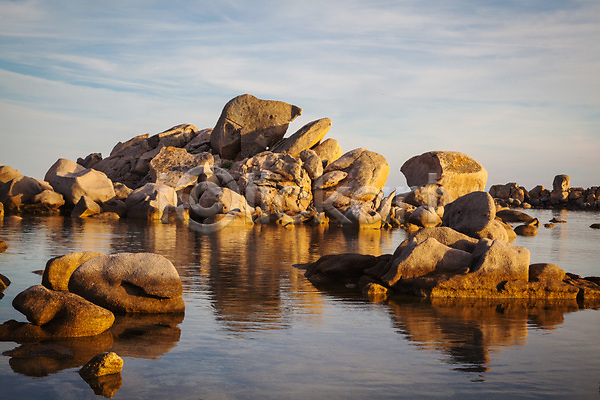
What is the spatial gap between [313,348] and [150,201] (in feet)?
92.9

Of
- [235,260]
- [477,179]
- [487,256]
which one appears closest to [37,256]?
[235,260]

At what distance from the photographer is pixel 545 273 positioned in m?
13.9

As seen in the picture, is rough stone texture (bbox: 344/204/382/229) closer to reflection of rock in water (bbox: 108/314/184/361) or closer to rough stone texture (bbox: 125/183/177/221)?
rough stone texture (bbox: 125/183/177/221)

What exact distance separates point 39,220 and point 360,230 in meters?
17.6

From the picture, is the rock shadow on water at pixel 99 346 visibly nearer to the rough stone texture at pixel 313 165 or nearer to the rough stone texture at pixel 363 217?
the rough stone texture at pixel 363 217

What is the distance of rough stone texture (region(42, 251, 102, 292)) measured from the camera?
485 inches

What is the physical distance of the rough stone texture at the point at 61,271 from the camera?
12328mm

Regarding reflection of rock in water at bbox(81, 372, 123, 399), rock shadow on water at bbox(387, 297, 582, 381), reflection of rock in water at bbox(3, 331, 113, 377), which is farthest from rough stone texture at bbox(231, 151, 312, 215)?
reflection of rock in water at bbox(81, 372, 123, 399)

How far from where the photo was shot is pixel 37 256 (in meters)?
17.7

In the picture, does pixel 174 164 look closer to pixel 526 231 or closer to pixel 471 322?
pixel 526 231

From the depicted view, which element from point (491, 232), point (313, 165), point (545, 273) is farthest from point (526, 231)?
point (545, 273)

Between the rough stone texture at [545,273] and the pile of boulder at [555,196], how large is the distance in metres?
75.6

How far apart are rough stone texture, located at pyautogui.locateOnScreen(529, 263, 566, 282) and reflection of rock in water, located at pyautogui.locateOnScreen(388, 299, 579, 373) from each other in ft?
2.30

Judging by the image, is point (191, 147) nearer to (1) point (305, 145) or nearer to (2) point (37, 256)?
(1) point (305, 145)
